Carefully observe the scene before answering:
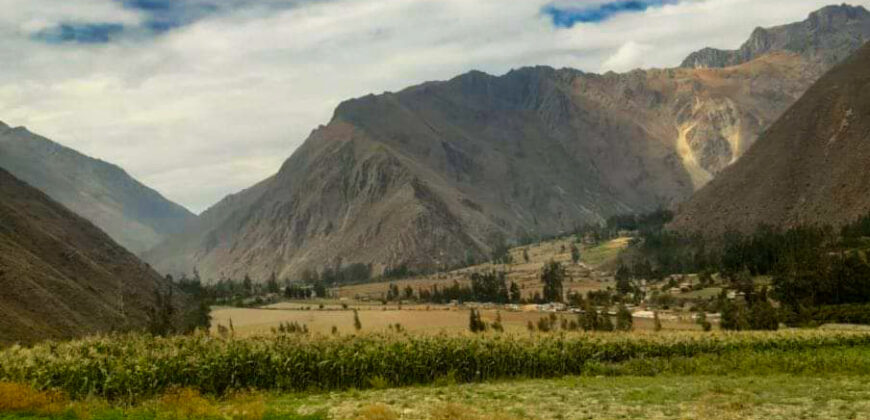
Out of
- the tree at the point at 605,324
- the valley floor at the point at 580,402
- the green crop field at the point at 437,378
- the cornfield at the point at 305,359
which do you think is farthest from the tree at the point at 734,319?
the valley floor at the point at 580,402

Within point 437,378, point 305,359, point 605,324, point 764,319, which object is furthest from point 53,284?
point 764,319

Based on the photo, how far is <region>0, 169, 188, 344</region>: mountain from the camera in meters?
111

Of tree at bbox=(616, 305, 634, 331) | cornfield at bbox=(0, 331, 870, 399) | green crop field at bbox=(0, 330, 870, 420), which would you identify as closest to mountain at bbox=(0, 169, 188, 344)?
cornfield at bbox=(0, 331, 870, 399)

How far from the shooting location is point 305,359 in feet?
191

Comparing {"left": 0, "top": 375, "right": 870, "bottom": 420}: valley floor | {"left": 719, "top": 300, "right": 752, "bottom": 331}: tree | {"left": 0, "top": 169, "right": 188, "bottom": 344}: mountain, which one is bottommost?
{"left": 719, "top": 300, "right": 752, "bottom": 331}: tree

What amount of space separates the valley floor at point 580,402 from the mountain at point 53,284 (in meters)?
65.3

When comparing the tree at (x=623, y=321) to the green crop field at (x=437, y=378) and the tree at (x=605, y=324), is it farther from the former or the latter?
the green crop field at (x=437, y=378)

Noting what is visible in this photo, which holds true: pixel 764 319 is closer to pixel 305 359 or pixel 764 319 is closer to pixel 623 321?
pixel 623 321

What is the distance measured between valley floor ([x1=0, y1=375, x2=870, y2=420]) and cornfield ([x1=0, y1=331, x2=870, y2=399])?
4.73 metres

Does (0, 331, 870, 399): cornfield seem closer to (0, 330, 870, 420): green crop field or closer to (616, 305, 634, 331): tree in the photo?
(0, 330, 870, 420): green crop field

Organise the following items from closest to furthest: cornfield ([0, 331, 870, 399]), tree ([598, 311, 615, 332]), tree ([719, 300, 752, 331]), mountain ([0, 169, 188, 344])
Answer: cornfield ([0, 331, 870, 399]) < mountain ([0, 169, 188, 344]) < tree ([598, 311, 615, 332]) < tree ([719, 300, 752, 331])

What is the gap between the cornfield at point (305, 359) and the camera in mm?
49688

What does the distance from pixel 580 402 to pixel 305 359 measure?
2301cm

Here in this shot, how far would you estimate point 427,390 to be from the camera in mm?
54125
